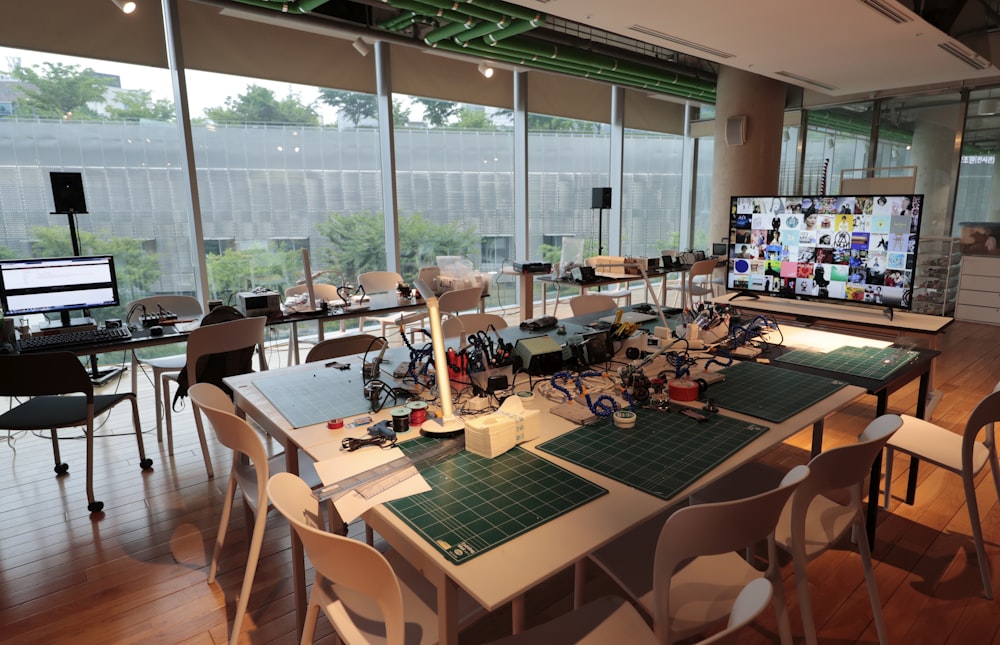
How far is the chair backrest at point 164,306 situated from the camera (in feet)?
13.5

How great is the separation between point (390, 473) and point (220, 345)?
2.09 metres

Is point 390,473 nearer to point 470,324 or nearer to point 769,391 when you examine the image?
point 769,391

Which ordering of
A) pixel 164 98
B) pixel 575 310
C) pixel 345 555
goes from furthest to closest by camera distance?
1. pixel 164 98
2. pixel 575 310
3. pixel 345 555

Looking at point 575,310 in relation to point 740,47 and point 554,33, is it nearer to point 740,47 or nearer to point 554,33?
point 740,47

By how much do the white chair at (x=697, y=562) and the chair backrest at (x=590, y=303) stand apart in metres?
2.16

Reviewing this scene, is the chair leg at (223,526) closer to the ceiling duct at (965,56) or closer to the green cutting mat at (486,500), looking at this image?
the green cutting mat at (486,500)

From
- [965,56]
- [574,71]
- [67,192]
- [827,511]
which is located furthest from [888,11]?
[67,192]

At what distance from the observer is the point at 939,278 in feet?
24.0

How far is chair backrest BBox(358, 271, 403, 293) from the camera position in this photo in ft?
17.1

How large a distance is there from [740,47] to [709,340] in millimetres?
3792

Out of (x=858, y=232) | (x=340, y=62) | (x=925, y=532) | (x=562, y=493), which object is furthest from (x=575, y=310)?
(x=340, y=62)

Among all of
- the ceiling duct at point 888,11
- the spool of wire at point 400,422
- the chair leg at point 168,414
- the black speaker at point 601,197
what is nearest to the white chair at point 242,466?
the spool of wire at point 400,422

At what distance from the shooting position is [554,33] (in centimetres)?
635

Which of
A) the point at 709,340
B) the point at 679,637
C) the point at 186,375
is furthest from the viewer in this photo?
the point at 186,375
